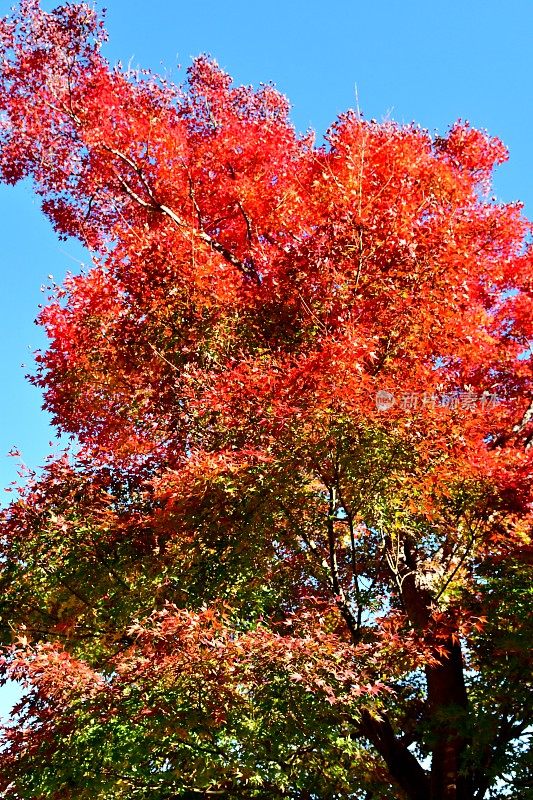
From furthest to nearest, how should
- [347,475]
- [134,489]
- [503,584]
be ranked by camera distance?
[134,489]
[503,584]
[347,475]

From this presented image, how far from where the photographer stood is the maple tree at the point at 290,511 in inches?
220

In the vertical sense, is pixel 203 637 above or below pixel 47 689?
above

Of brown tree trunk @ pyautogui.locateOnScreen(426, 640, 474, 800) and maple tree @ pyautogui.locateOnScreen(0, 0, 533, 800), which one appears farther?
brown tree trunk @ pyautogui.locateOnScreen(426, 640, 474, 800)

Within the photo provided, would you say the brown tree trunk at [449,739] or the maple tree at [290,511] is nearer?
the maple tree at [290,511]

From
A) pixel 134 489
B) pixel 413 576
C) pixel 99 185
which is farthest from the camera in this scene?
pixel 99 185

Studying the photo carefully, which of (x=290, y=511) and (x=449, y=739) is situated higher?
(x=290, y=511)

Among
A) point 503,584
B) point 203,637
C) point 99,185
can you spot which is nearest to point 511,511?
point 503,584

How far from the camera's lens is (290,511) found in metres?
7.03

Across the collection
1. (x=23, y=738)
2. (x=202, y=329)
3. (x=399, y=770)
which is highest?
(x=202, y=329)

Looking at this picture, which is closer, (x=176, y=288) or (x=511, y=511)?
(x=511, y=511)

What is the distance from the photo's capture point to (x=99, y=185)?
12.5 m

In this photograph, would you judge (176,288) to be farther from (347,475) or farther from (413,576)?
(413,576)

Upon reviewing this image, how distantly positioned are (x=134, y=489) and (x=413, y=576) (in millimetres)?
3781

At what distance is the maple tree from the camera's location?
5594 mm
